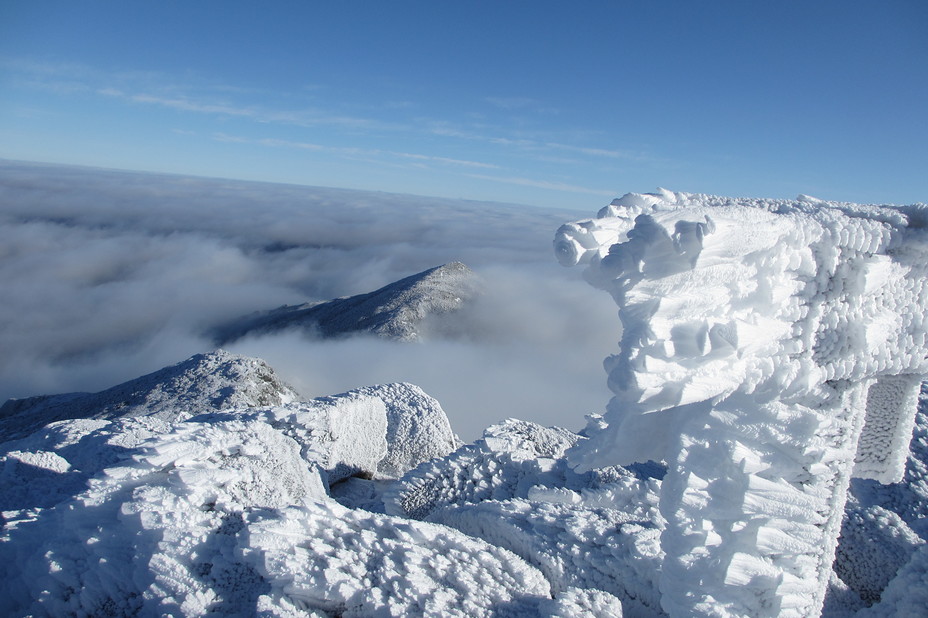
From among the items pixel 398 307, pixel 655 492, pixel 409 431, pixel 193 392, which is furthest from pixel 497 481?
pixel 398 307

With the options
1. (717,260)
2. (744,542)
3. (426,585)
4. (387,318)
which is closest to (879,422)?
(744,542)

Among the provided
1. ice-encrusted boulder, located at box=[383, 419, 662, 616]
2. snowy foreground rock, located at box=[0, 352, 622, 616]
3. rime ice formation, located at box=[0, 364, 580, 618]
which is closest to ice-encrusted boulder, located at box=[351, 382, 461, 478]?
ice-encrusted boulder, located at box=[383, 419, 662, 616]

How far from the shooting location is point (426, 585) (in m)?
1.30

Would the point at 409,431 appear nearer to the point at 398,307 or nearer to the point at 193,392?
the point at 193,392

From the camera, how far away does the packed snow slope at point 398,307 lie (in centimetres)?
1923

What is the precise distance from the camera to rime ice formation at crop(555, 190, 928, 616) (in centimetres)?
85

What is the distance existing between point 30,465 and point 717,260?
2823 mm

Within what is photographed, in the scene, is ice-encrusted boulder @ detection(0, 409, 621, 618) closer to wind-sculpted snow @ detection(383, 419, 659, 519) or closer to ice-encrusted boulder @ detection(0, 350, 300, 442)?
wind-sculpted snow @ detection(383, 419, 659, 519)


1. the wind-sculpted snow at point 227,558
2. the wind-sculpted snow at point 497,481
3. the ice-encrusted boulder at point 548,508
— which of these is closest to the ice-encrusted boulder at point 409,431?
the ice-encrusted boulder at point 548,508

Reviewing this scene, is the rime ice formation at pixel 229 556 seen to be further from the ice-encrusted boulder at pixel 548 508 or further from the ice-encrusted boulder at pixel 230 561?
the ice-encrusted boulder at pixel 548 508

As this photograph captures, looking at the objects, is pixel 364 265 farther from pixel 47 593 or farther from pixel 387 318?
pixel 47 593

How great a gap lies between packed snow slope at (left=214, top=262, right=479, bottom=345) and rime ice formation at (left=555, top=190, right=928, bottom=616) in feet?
57.2

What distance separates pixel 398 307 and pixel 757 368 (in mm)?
19119

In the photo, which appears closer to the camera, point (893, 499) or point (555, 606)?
point (555, 606)
